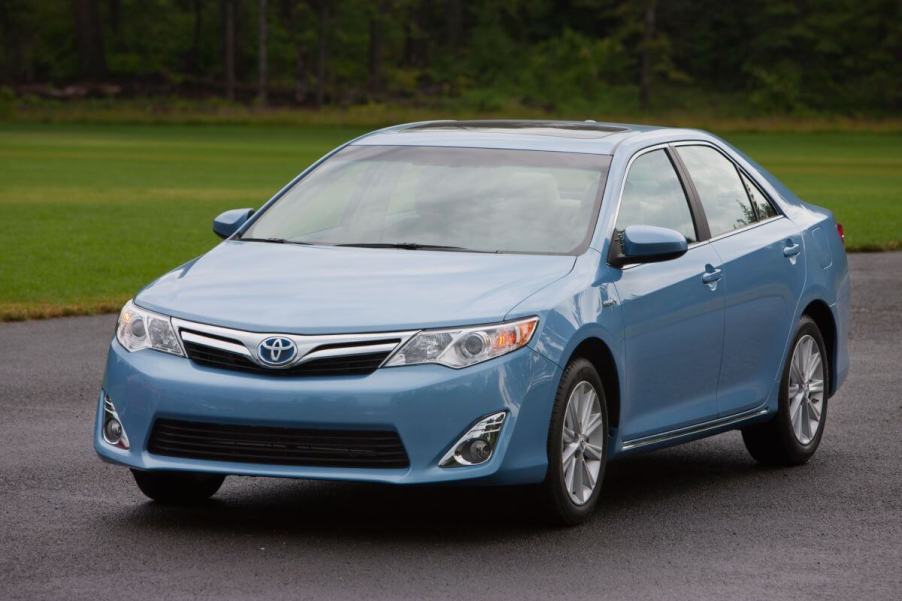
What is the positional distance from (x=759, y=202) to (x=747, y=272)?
74 cm

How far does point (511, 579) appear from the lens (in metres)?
6.43

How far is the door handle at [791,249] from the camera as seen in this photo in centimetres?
895

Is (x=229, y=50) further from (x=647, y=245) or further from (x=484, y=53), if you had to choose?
(x=647, y=245)

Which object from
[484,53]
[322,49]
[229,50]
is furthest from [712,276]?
[484,53]

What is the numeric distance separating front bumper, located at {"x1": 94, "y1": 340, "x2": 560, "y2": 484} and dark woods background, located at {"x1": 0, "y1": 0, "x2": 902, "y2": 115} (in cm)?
8936

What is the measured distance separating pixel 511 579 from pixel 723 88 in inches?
4254

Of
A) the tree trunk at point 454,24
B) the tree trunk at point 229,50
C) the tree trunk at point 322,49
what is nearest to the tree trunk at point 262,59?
the tree trunk at point 229,50

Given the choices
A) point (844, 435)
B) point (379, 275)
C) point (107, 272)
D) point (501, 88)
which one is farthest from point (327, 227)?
point (501, 88)

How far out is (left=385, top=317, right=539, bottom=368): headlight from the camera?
6.66 m

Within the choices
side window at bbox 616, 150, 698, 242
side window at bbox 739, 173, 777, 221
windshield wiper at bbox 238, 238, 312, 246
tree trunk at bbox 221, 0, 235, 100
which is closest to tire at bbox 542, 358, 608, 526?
side window at bbox 616, 150, 698, 242

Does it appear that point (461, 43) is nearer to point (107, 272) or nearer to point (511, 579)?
point (107, 272)

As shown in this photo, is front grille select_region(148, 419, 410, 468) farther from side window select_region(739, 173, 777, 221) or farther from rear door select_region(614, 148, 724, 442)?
side window select_region(739, 173, 777, 221)

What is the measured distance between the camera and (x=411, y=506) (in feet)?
25.7

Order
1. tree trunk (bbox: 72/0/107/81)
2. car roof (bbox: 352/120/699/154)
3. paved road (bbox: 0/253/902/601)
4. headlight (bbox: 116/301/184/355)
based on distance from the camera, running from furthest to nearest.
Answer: tree trunk (bbox: 72/0/107/81), car roof (bbox: 352/120/699/154), headlight (bbox: 116/301/184/355), paved road (bbox: 0/253/902/601)
